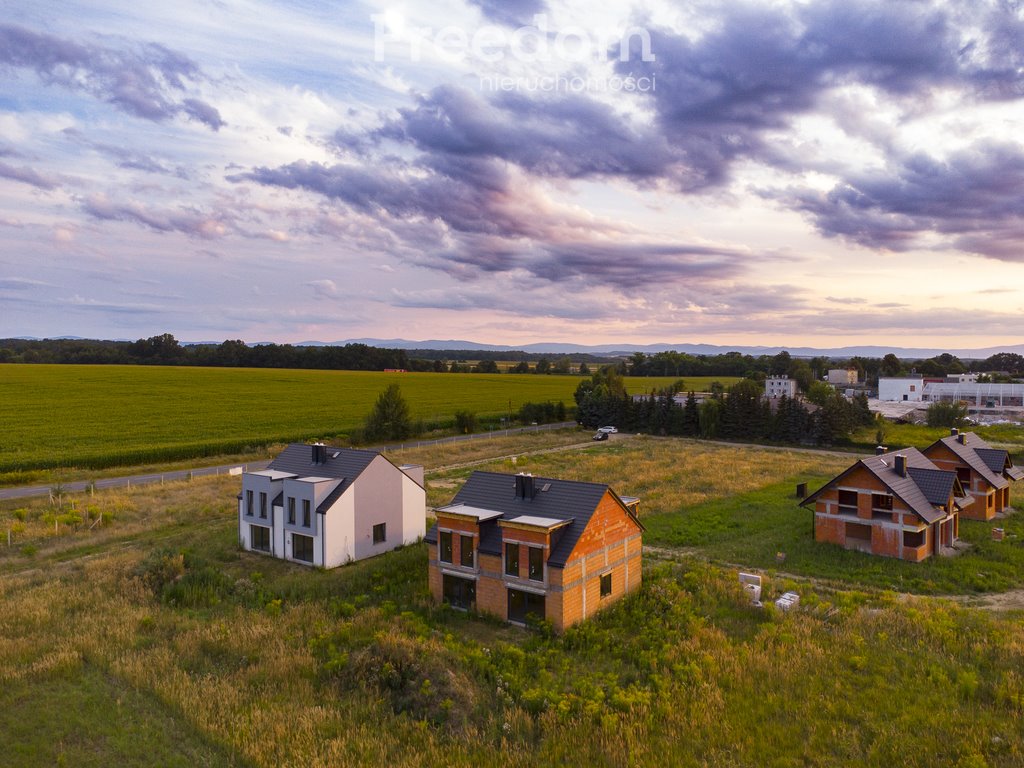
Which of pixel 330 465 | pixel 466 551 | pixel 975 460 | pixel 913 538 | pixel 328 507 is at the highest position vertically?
pixel 330 465

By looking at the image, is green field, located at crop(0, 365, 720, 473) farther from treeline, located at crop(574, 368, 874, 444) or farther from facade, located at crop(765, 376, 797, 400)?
facade, located at crop(765, 376, 797, 400)

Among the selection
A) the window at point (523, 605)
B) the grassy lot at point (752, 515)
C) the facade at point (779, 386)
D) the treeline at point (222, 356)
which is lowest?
the grassy lot at point (752, 515)

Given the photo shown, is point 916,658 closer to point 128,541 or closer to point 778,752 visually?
point 778,752

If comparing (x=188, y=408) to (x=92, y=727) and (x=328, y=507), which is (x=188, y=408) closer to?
(x=328, y=507)

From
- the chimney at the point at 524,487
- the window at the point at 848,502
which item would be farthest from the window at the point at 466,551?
the window at the point at 848,502

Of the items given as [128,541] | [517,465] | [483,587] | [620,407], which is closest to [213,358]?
[620,407]

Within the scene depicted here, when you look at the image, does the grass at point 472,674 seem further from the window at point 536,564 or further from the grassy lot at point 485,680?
the window at point 536,564

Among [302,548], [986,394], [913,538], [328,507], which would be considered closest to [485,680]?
[328,507]
